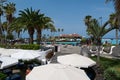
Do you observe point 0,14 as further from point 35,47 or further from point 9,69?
point 9,69

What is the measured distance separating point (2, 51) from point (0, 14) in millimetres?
34020

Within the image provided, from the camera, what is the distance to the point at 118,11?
21.3 metres

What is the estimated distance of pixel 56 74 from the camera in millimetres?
10633

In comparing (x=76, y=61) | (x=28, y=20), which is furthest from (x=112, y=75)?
(x=28, y=20)

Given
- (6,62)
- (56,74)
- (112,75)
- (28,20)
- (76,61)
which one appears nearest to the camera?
(56,74)

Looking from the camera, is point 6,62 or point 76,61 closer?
point 76,61

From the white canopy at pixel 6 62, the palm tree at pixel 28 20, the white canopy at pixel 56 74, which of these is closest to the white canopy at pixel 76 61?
the white canopy at pixel 6 62

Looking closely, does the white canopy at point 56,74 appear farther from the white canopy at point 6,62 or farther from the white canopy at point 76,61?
the white canopy at point 6,62

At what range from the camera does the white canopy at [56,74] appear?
10.4m

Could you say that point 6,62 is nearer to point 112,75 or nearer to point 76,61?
point 76,61

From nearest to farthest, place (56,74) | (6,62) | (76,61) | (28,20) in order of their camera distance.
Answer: (56,74), (76,61), (6,62), (28,20)

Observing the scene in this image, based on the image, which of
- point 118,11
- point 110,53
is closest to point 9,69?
point 118,11

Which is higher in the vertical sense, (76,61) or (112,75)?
(76,61)

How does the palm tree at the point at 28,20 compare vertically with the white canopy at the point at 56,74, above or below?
above
